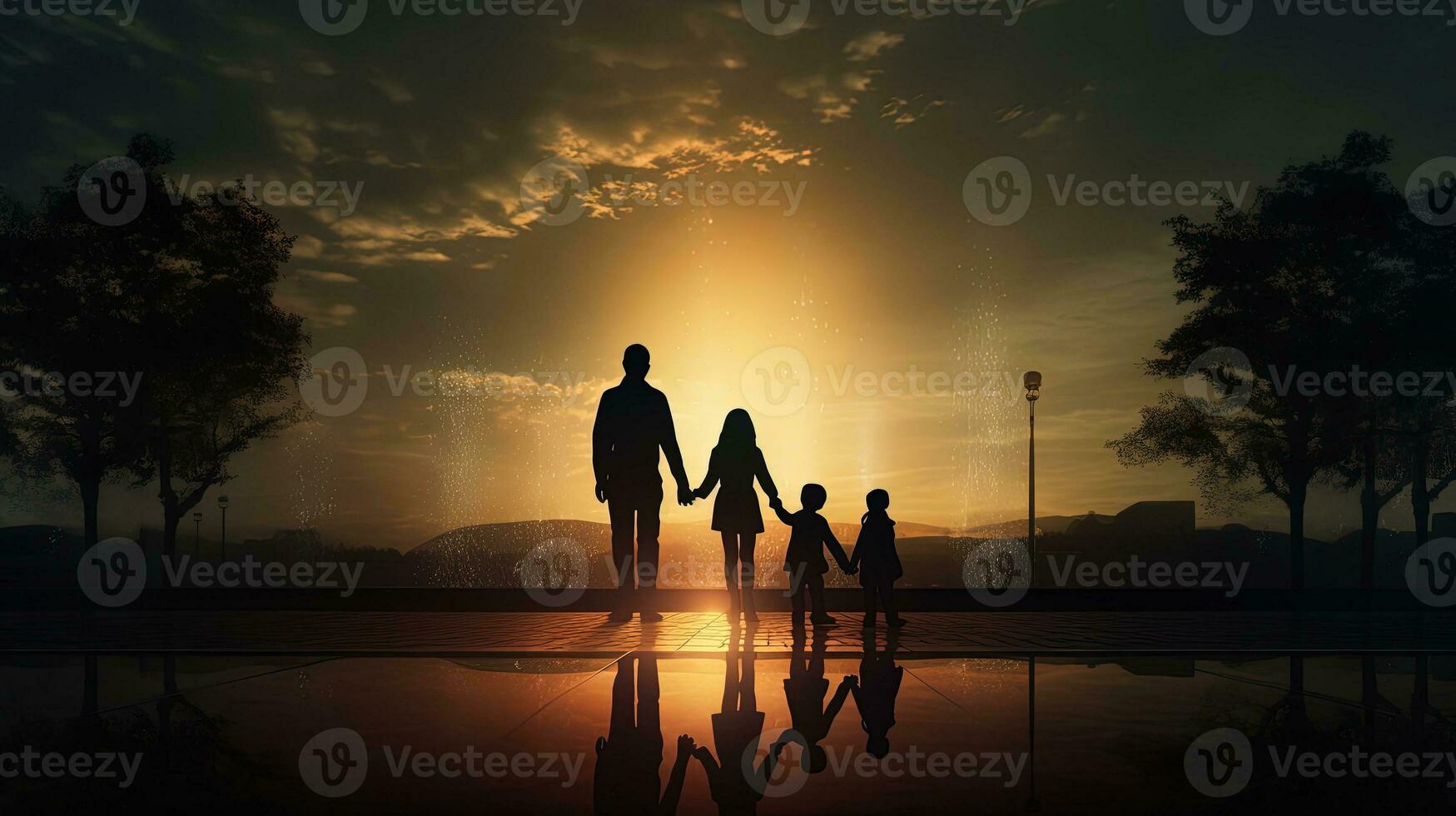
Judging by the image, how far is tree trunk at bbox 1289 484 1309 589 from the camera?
29.0m

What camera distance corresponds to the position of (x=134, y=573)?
26.9 meters

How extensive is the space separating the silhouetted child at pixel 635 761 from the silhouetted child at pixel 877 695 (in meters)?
0.87

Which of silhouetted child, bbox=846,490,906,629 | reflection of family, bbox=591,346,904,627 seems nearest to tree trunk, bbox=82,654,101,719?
reflection of family, bbox=591,346,904,627

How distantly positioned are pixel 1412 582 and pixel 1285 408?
19.1 feet

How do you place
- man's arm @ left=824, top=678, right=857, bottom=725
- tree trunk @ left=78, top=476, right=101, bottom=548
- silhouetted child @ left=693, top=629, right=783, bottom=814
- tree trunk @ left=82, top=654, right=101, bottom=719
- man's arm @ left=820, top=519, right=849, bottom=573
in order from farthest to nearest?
tree trunk @ left=78, top=476, right=101, bottom=548 → man's arm @ left=820, top=519, right=849, bottom=573 → tree trunk @ left=82, top=654, right=101, bottom=719 → man's arm @ left=824, top=678, right=857, bottom=725 → silhouetted child @ left=693, top=629, right=783, bottom=814

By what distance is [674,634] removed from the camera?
9.73 meters

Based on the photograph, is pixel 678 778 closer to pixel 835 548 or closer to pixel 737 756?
pixel 737 756

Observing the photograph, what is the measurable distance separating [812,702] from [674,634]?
14.5 ft

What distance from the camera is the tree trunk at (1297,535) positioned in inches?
1141

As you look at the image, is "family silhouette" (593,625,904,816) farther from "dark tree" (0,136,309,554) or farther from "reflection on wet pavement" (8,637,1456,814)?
"dark tree" (0,136,309,554)

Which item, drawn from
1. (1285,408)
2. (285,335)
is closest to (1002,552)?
(1285,408)

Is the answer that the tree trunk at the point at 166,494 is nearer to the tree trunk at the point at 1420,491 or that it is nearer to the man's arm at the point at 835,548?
the man's arm at the point at 835,548

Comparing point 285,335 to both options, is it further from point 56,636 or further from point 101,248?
point 56,636

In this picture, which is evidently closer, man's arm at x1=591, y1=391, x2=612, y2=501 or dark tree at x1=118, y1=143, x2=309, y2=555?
man's arm at x1=591, y1=391, x2=612, y2=501
